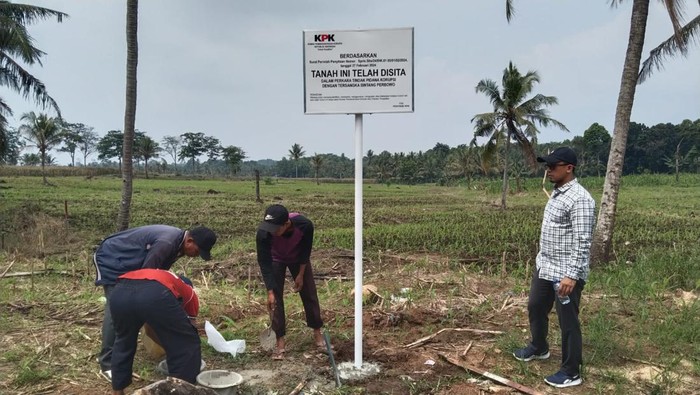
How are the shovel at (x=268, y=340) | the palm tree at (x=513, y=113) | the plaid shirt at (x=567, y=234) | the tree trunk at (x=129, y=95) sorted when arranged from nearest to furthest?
the plaid shirt at (x=567, y=234) → the shovel at (x=268, y=340) → the tree trunk at (x=129, y=95) → the palm tree at (x=513, y=113)

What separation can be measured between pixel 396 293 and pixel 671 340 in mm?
3220

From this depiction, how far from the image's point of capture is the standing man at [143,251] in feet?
12.1

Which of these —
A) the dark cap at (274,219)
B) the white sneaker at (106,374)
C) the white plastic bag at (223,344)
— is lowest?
the white sneaker at (106,374)

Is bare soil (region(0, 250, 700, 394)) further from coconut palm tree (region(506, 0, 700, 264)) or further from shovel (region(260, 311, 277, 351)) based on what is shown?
coconut palm tree (region(506, 0, 700, 264))

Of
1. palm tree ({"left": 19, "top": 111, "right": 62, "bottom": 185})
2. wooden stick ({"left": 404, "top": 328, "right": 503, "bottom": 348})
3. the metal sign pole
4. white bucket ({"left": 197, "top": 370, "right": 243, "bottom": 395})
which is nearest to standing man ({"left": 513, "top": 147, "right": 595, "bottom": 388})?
wooden stick ({"left": 404, "top": 328, "right": 503, "bottom": 348})

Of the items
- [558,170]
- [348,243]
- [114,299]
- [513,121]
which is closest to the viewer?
[114,299]

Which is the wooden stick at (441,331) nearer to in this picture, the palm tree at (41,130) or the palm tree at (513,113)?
the palm tree at (513,113)

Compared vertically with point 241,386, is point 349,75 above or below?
above

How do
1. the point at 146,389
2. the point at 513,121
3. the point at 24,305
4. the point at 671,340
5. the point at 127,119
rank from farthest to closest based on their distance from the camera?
the point at 513,121 < the point at 127,119 < the point at 24,305 < the point at 671,340 < the point at 146,389

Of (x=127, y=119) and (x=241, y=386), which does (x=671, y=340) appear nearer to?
(x=241, y=386)

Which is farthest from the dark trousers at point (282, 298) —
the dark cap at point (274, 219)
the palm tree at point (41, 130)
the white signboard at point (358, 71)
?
the palm tree at point (41, 130)

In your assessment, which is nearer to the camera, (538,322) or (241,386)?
(241,386)

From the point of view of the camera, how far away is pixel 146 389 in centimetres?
288

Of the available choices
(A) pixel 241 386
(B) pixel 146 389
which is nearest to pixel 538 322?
(A) pixel 241 386
